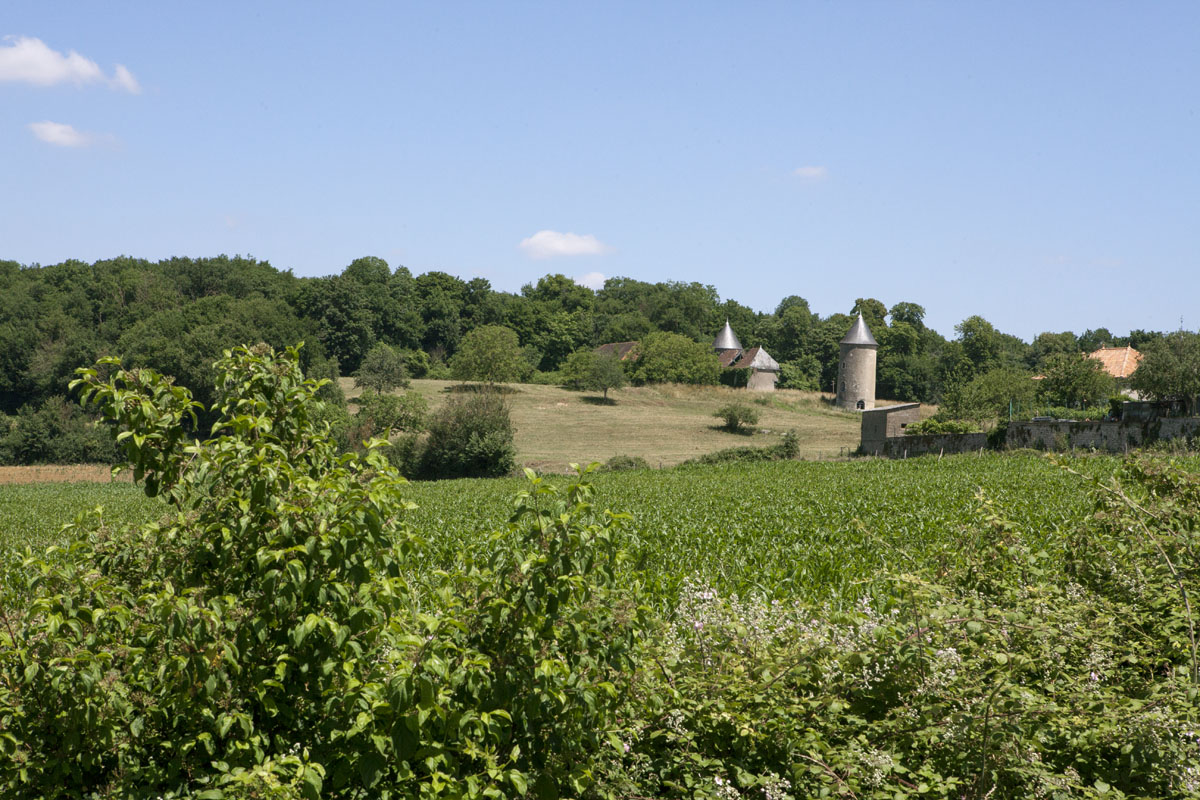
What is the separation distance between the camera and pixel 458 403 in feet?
148

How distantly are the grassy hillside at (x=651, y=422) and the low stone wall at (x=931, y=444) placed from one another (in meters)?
4.14

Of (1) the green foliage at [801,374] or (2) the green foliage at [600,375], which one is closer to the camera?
(2) the green foliage at [600,375]

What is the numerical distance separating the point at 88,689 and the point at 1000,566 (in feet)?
17.0

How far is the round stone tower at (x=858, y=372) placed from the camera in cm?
7619

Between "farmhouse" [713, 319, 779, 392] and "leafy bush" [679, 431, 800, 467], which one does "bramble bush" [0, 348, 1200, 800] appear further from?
"farmhouse" [713, 319, 779, 392]

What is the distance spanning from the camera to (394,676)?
2877 millimetres

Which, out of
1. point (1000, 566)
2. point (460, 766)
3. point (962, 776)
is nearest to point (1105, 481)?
point (1000, 566)

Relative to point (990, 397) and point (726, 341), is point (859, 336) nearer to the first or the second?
point (726, 341)

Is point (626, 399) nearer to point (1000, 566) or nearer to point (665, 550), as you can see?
point (665, 550)

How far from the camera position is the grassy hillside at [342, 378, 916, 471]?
52.4 metres

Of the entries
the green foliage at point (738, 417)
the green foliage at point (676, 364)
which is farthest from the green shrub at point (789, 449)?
the green foliage at point (676, 364)

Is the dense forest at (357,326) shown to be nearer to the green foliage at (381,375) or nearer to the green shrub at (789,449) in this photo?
the green foliage at (381,375)

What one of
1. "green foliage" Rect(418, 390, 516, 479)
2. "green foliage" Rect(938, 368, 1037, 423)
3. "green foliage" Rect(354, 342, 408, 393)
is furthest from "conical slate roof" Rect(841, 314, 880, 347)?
"green foliage" Rect(418, 390, 516, 479)

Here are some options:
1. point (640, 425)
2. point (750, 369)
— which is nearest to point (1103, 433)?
point (640, 425)
